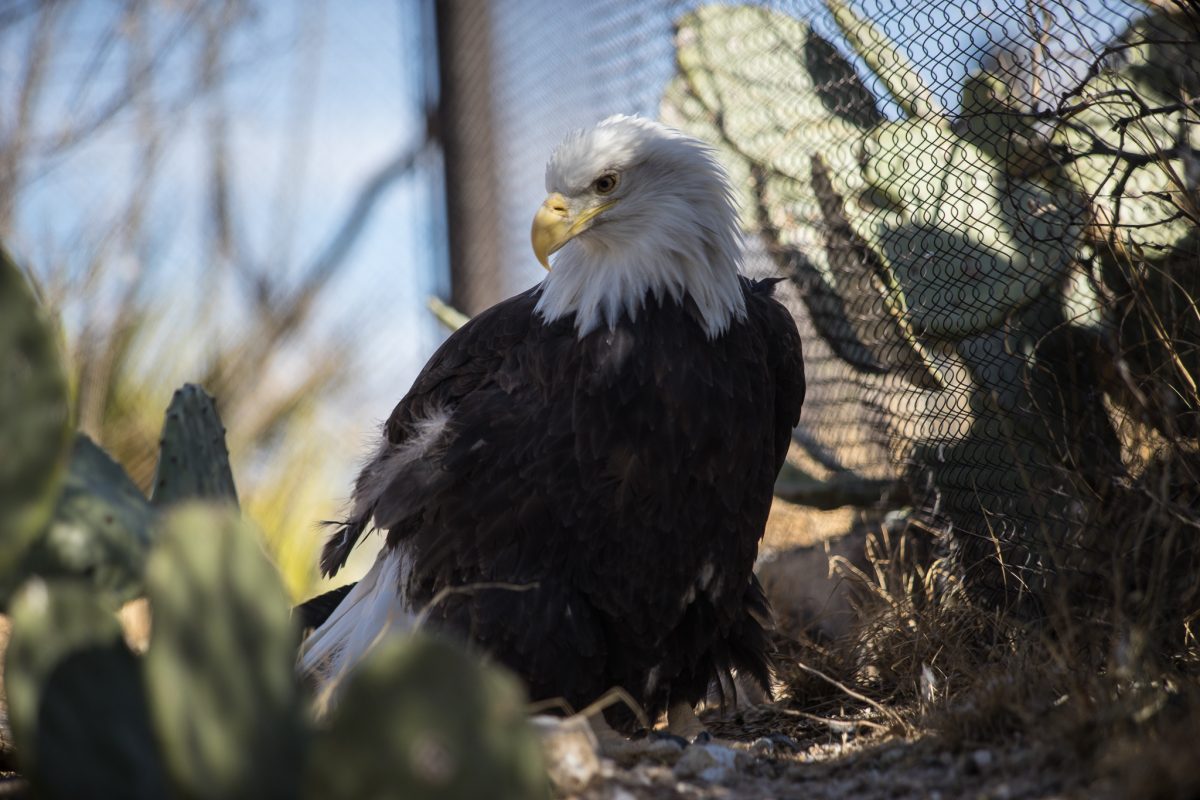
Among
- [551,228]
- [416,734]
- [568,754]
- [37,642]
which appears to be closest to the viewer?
[416,734]

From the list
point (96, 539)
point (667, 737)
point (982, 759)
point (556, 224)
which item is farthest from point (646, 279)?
point (96, 539)

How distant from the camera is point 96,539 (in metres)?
1.82

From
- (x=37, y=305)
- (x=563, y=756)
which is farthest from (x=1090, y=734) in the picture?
(x=37, y=305)

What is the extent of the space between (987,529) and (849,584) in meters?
0.65

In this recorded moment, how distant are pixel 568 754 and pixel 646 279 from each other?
1363mm

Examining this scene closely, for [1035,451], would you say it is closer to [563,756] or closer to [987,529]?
[987,529]

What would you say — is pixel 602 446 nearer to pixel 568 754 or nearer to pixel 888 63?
pixel 568 754

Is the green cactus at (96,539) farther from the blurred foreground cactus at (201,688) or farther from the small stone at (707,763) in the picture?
the small stone at (707,763)

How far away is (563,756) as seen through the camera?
2008 millimetres

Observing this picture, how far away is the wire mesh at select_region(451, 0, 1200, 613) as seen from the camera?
2801 mm

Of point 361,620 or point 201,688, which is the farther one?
point 361,620

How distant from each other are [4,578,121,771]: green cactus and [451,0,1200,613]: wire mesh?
1.96 m

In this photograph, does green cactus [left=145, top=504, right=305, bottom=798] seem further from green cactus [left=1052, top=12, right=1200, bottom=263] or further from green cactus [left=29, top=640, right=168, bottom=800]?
green cactus [left=1052, top=12, right=1200, bottom=263]

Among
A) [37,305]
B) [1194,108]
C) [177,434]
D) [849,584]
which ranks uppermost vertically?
[37,305]
